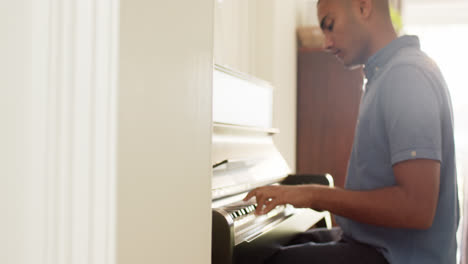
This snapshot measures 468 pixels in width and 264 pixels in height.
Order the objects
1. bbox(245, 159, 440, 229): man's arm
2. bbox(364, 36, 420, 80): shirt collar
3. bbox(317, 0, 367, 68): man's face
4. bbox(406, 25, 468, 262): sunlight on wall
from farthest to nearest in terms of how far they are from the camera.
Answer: bbox(406, 25, 468, 262): sunlight on wall, bbox(317, 0, 367, 68): man's face, bbox(364, 36, 420, 80): shirt collar, bbox(245, 159, 440, 229): man's arm

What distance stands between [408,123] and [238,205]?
22.5 inches

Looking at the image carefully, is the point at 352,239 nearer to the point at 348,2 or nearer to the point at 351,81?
the point at 348,2

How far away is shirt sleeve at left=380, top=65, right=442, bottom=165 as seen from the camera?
4.03ft

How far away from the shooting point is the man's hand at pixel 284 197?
1366 millimetres

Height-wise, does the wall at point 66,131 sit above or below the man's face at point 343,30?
below

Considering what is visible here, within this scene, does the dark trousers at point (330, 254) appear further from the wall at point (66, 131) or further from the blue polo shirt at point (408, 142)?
the wall at point (66, 131)

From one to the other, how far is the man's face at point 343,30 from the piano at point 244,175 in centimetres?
38

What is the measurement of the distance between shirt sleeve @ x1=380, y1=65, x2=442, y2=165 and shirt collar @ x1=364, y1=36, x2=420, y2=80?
19 centimetres

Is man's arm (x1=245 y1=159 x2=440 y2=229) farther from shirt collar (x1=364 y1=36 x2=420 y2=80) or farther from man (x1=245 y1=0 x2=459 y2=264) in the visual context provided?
shirt collar (x1=364 y1=36 x2=420 y2=80)

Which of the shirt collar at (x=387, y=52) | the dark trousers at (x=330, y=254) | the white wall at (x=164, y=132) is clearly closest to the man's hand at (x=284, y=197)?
the dark trousers at (x=330, y=254)

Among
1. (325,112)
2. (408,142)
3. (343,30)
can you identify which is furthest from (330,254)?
(325,112)

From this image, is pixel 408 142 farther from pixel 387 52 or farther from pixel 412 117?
pixel 387 52

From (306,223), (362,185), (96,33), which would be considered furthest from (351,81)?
(96,33)

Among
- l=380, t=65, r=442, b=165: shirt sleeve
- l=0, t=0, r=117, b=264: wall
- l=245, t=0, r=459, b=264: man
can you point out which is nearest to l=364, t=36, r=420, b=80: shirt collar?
l=245, t=0, r=459, b=264: man
